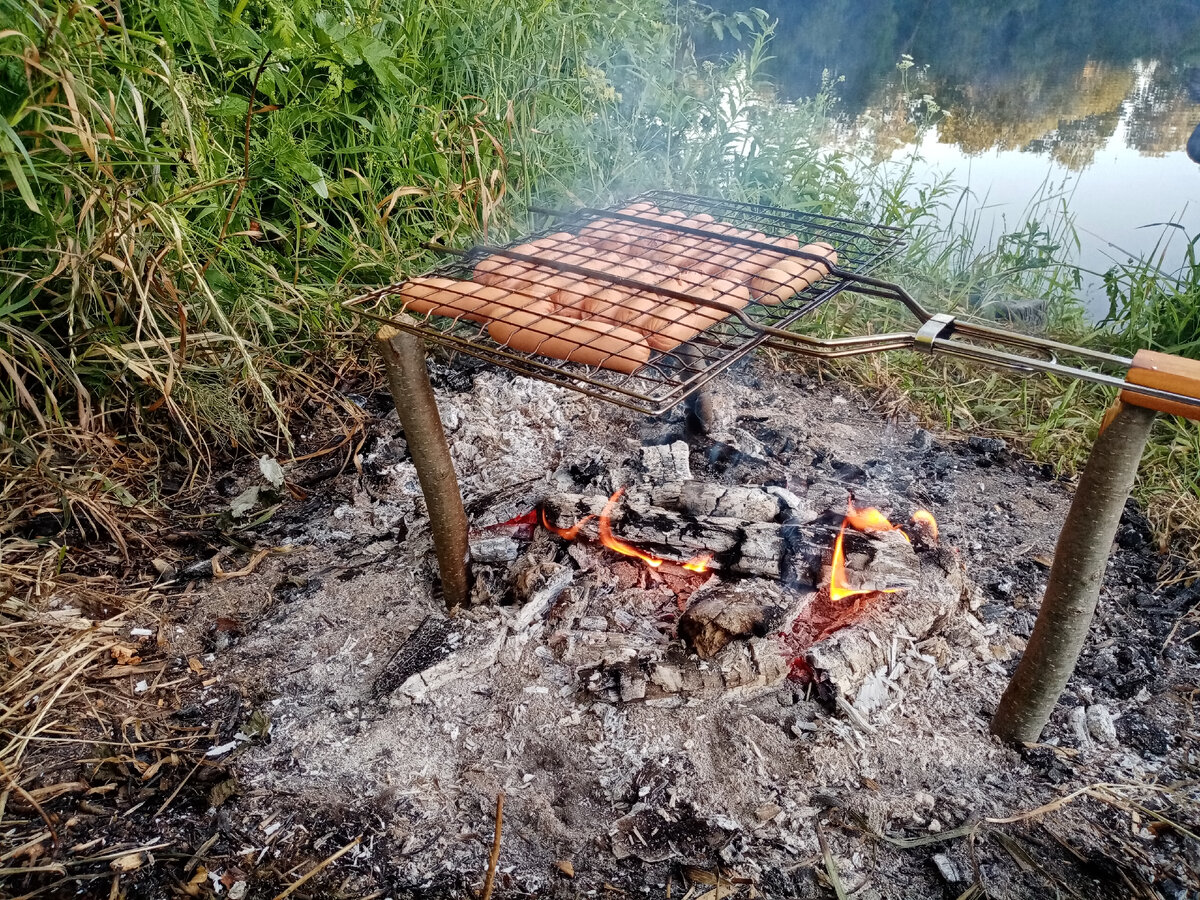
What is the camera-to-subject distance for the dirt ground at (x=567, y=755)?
202 centimetres

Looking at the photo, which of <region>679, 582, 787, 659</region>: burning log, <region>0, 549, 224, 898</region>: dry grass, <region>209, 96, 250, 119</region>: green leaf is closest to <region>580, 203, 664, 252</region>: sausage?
<region>679, 582, 787, 659</region>: burning log

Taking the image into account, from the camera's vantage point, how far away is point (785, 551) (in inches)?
104

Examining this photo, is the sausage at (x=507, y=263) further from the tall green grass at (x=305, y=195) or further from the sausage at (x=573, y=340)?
the tall green grass at (x=305, y=195)

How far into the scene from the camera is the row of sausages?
6.39 feet

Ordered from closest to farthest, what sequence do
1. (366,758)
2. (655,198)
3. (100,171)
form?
1. (366,758)
2. (100,171)
3. (655,198)

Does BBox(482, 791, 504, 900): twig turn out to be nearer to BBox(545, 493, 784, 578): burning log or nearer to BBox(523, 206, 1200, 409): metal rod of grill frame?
BBox(545, 493, 784, 578): burning log

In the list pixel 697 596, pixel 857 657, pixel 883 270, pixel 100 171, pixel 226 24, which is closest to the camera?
pixel 857 657

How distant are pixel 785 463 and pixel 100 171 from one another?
9.75 ft

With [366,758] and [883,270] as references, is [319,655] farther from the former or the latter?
[883,270]

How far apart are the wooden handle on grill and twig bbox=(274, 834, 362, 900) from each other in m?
2.26

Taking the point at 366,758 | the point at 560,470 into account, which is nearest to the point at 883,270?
the point at 560,470

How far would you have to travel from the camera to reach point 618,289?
2.24 meters

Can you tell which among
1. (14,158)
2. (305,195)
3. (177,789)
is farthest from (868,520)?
Result: (14,158)

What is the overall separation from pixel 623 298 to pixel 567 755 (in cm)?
137
